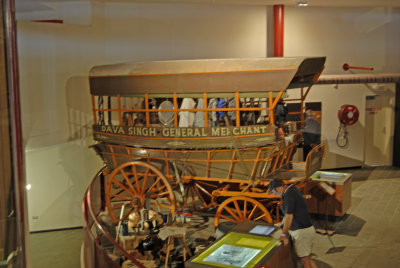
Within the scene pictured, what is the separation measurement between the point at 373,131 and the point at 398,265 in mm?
3869

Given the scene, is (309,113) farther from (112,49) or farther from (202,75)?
(112,49)

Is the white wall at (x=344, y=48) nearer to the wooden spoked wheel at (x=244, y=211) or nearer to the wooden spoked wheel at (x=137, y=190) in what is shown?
the wooden spoked wheel at (x=244, y=211)

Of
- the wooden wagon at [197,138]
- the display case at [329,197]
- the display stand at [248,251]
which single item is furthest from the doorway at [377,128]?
the display stand at [248,251]

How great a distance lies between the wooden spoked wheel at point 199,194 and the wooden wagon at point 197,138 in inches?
0.9

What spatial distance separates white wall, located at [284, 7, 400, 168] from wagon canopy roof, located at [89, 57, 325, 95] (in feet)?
5.07

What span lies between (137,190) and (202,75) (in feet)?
6.09

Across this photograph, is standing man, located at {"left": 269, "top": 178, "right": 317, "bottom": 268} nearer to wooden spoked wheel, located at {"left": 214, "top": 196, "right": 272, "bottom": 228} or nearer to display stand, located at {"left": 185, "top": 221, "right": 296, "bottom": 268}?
display stand, located at {"left": 185, "top": 221, "right": 296, "bottom": 268}

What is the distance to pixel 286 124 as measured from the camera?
6566 millimetres

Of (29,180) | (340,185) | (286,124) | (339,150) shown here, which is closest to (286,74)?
(286,124)

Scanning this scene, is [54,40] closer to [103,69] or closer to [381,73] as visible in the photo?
[103,69]

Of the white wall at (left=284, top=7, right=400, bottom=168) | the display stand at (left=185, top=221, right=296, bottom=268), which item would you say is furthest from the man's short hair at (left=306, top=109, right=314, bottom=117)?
the display stand at (left=185, top=221, right=296, bottom=268)

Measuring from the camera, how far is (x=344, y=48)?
7.66 metres

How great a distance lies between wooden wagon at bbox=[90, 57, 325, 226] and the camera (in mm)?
5305

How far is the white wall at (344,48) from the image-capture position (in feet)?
22.4
